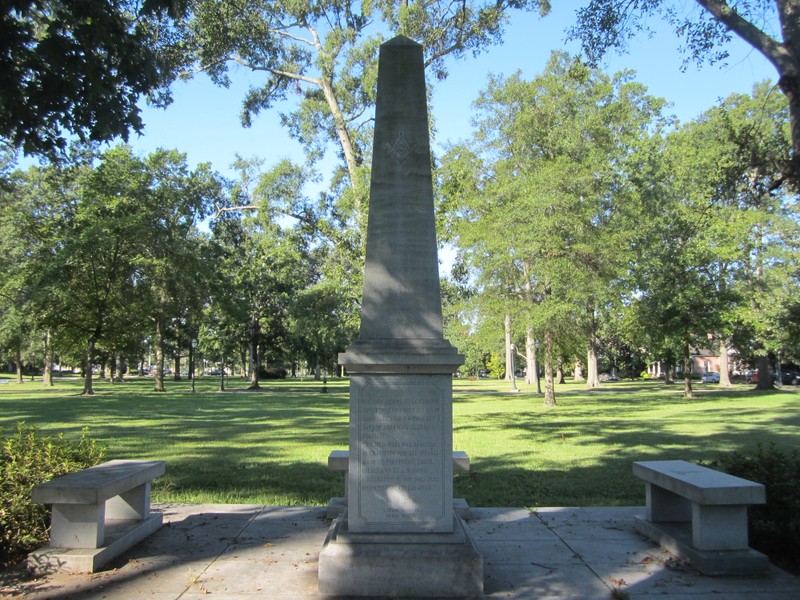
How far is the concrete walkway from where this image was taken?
13.9 ft

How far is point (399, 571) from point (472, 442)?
9.77 meters

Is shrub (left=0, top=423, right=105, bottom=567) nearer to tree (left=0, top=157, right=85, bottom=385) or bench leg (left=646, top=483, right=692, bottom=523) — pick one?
bench leg (left=646, top=483, right=692, bottom=523)

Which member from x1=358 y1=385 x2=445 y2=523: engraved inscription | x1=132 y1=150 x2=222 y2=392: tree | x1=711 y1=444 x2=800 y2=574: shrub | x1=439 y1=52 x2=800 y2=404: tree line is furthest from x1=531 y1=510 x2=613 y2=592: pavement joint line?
x1=132 y1=150 x2=222 y2=392: tree

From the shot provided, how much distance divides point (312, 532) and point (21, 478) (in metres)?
2.58

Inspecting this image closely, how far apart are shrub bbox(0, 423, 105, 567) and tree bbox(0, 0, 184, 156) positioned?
3.17m

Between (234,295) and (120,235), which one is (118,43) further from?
(234,295)

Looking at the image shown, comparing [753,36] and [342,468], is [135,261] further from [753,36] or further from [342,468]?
[753,36]

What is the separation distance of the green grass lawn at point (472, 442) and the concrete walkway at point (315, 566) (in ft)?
5.28

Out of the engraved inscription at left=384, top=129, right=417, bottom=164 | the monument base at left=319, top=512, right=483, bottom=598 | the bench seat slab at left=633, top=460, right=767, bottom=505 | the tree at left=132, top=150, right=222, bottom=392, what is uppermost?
the tree at left=132, top=150, right=222, bottom=392

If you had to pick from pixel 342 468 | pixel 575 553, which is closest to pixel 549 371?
pixel 342 468

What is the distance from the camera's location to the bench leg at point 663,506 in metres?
5.79

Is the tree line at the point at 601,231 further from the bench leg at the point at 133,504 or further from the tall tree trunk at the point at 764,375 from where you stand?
the bench leg at the point at 133,504

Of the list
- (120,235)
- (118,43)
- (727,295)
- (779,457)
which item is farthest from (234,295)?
(779,457)

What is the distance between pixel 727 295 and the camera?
2961 centimetres
